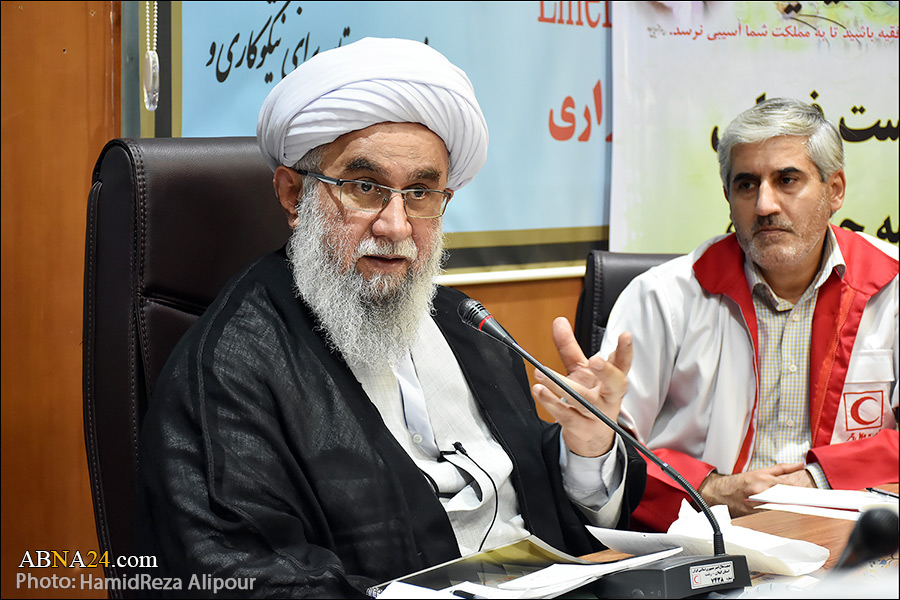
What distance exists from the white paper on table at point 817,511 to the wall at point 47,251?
173 centimetres

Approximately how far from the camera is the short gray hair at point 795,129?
2.31 metres

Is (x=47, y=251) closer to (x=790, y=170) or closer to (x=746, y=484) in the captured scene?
(x=746, y=484)

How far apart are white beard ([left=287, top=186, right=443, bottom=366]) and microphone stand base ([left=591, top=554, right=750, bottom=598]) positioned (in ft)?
2.06

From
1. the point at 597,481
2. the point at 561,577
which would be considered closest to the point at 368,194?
the point at 597,481

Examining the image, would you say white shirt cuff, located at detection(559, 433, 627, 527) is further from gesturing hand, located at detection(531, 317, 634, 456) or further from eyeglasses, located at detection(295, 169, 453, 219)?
eyeglasses, located at detection(295, 169, 453, 219)

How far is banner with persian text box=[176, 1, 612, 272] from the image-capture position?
2.44 meters

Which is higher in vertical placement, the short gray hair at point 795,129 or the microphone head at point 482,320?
the short gray hair at point 795,129

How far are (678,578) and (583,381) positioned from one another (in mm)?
476

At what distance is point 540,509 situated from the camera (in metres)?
1.63

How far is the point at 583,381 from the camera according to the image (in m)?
1.49

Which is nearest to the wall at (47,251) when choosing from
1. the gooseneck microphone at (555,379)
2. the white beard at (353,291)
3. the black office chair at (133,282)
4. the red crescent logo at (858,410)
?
the black office chair at (133,282)

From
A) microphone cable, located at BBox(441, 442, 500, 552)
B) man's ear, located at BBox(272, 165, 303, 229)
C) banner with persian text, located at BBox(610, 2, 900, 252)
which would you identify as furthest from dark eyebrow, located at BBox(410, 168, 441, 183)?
banner with persian text, located at BBox(610, 2, 900, 252)

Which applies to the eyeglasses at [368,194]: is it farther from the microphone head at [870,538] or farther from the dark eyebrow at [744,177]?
the dark eyebrow at [744,177]

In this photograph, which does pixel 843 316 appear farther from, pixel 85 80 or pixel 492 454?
pixel 85 80
